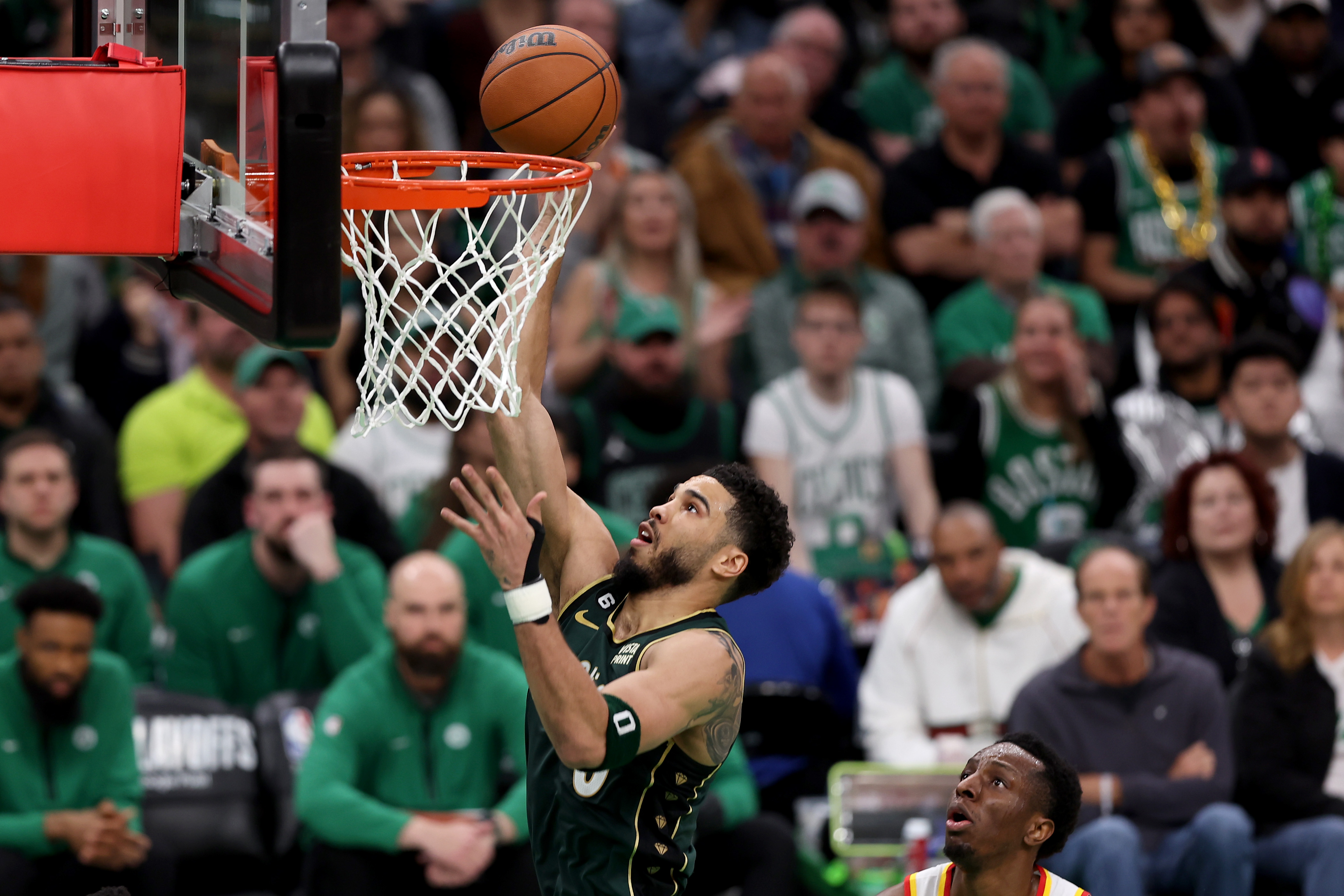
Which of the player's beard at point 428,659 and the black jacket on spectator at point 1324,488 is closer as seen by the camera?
the player's beard at point 428,659

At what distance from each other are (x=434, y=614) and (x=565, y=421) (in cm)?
137

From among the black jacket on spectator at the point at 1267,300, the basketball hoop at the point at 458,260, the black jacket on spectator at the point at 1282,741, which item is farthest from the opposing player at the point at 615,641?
the black jacket on spectator at the point at 1267,300

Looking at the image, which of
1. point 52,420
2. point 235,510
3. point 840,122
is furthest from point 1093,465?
point 52,420

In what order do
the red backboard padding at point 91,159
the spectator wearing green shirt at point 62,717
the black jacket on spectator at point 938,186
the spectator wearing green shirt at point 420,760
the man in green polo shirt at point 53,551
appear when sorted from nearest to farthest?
1. the red backboard padding at point 91,159
2. the spectator wearing green shirt at point 420,760
3. the spectator wearing green shirt at point 62,717
4. the man in green polo shirt at point 53,551
5. the black jacket on spectator at point 938,186

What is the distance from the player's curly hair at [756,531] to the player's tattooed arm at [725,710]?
0.19 meters

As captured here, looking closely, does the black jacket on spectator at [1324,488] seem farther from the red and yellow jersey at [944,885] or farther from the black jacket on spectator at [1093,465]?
the red and yellow jersey at [944,885]

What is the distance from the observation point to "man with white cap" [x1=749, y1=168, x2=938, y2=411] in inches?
368

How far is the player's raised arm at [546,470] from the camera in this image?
434cm

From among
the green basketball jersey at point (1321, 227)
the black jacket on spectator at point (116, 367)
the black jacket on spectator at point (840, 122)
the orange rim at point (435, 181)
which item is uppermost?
the black jacket on spectator at point (840, 122)

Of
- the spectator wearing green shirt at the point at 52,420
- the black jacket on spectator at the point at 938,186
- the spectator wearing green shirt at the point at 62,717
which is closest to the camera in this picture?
the spectator wearing green shirt at the point at 62,717

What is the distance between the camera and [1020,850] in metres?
4.46

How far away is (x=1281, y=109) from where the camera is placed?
1189 cm

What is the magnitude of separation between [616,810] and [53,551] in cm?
429

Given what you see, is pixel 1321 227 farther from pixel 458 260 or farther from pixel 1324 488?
pixel 458 260
